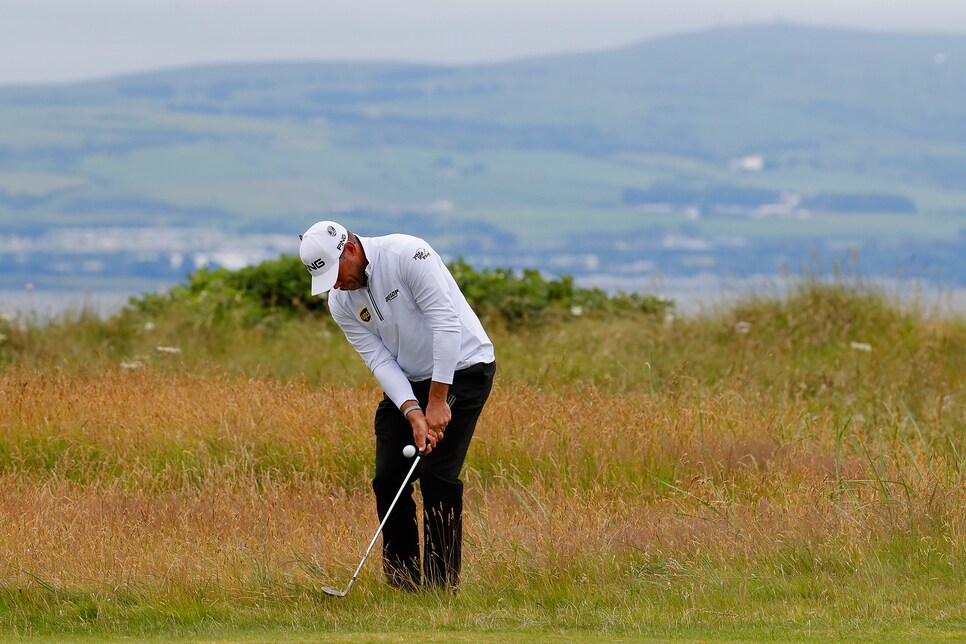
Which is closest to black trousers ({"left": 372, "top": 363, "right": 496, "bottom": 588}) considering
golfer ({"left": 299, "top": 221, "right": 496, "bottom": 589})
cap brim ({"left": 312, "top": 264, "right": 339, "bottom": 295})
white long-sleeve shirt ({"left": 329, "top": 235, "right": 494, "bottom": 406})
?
golfer ({"left": 299, "top": 221, "right": 496, "bottom": 589})

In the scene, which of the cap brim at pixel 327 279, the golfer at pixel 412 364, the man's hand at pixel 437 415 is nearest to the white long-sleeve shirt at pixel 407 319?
the golfer at pixel 412 364

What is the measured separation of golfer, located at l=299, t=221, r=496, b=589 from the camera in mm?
7348

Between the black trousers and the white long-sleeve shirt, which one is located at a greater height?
the white long-sleeve shirt

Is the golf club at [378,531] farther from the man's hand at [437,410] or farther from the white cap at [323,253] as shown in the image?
the white cap at [323,253]

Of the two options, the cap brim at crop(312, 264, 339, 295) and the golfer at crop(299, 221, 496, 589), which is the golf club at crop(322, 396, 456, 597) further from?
the cap brim at crop(312, 264, 339, 295)

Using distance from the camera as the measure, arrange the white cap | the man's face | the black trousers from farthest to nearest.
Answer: the black trousers → the man's face → the white cap

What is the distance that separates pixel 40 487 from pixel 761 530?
5.25m

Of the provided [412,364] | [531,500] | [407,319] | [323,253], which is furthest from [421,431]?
[531,500]

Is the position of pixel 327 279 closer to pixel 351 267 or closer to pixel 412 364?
pixel 351 267

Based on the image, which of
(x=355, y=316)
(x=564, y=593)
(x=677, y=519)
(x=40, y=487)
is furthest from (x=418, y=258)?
(x=40, y=487)

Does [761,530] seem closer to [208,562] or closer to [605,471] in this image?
[605,471]

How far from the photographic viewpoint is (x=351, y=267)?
7355mm

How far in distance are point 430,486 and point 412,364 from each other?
0.68m

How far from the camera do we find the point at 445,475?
7707 mm
